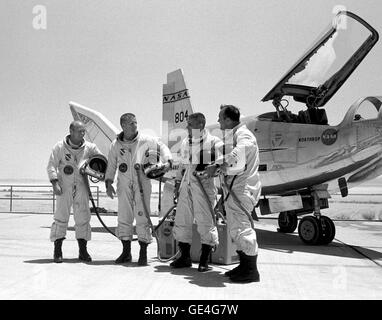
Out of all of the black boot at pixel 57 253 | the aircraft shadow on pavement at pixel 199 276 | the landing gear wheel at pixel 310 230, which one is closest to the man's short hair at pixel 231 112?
the aircraft shadow on pavement at pixel 199 276

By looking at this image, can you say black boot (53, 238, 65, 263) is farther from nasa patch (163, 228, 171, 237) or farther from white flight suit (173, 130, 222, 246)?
white flight suit (173, 130, 222, 246)

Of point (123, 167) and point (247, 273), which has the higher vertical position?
point (123, 167)

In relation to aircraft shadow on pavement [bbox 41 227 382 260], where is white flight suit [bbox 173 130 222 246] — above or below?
above

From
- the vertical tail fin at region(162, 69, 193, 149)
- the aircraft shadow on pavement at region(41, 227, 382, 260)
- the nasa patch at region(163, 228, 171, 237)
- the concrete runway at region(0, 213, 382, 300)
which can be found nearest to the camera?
the concrete runway at region(0, 213, 382, 300)

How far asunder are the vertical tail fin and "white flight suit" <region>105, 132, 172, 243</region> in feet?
19.2

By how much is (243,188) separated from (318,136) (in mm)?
3559

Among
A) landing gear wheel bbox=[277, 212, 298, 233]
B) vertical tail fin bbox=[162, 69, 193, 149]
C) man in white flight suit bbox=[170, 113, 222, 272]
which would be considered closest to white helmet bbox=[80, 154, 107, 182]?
man in white flight suit bbox=[170, 113, 222, 272]

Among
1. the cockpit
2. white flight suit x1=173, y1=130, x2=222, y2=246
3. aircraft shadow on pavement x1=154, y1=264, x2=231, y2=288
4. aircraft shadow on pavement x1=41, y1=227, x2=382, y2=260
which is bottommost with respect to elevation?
aircraft shadow on pavement x1=41, y1=227, x2=382, y2=260

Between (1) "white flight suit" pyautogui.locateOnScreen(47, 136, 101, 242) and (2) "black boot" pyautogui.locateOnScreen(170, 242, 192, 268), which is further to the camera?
(1) "white flight suit" pyautogui.locateOnScreen(47, 136, 101, 242)

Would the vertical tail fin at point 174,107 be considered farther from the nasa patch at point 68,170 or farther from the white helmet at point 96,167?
the nasa patch at point 68,170

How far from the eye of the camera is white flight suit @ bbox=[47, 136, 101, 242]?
18.0 feet

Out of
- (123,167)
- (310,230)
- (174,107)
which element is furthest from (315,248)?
(174,107)

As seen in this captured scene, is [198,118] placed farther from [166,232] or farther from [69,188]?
[69,188]

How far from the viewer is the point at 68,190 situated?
5.54 meters
